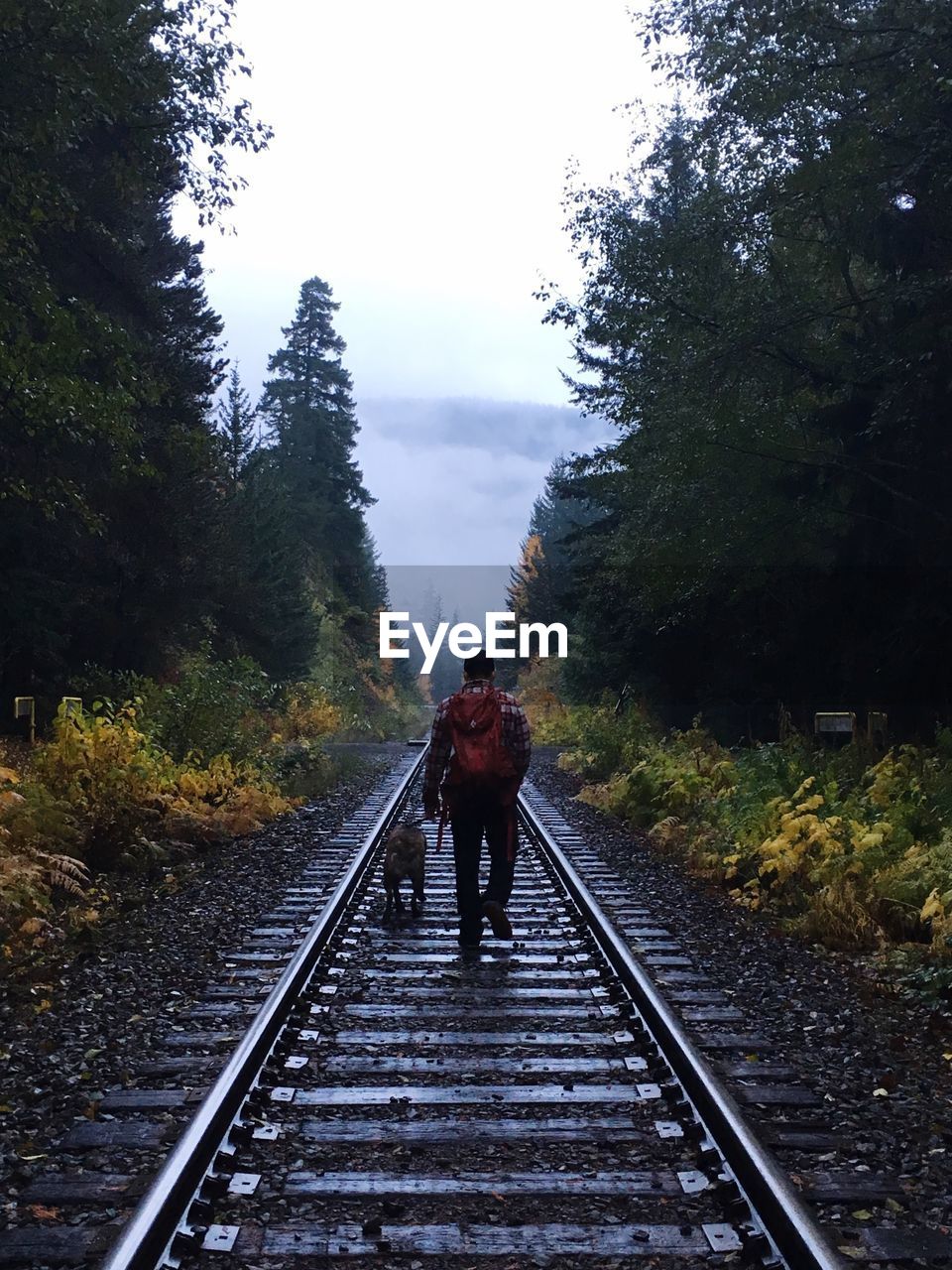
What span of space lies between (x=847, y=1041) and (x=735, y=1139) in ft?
6.92

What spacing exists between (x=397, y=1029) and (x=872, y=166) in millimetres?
11483

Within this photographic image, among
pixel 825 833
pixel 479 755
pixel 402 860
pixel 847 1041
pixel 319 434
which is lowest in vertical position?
pixel 847 1041

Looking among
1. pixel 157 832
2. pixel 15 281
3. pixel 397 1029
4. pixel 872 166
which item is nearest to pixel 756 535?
→ pixel 872 166

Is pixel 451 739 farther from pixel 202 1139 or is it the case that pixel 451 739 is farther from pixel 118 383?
pixel 118 383

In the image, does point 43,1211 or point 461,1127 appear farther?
point 461,1127

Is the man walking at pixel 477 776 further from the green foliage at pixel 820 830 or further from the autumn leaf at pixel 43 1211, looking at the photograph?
the autumn leaf at pixel 43 1211

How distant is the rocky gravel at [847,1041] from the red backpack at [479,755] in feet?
6.23

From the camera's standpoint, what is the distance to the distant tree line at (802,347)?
12484 millimetres

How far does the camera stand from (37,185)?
10.4 meters

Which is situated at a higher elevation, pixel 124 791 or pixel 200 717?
pixel 200 717

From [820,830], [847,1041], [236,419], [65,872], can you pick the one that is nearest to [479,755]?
[847,1041]

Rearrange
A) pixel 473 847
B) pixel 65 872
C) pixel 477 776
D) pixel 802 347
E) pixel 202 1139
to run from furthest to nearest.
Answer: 1. pixel 802 347
2. pixel 65 872
3. pixel 473 847
4. pixel 477 776
5. pixel 202 1139

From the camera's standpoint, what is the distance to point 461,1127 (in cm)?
461

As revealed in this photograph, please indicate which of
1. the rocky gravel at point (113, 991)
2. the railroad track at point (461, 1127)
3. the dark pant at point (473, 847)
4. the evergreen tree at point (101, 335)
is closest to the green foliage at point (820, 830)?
the railroad track at point (461, 1127)
